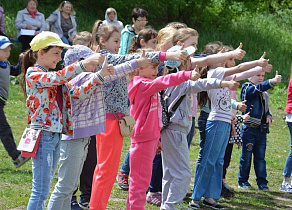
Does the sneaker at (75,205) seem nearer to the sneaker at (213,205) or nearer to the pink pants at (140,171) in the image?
the pink pants at (140,171)

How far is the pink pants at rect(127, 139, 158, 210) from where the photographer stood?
18.9 feet

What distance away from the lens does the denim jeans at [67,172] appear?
490 centimetres

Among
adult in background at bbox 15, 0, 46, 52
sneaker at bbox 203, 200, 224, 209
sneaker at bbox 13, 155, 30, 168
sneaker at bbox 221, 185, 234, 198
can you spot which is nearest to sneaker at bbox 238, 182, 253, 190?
sneaker at bbox 221, 185, 234, 198

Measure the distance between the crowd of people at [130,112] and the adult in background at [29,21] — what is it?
20.7 feet

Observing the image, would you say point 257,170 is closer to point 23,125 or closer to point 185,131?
point 185,131

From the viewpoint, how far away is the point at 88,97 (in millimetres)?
5062

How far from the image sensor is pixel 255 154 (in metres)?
8.59

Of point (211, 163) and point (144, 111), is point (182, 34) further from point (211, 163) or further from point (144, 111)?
point (211, 163)

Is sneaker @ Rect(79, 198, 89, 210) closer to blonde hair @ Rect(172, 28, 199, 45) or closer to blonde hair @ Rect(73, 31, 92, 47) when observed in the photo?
blonde hair @ Rect(73, 31, 92, 47)

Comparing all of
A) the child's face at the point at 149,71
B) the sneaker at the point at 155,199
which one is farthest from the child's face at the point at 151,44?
the sneaker at the point at 155,199

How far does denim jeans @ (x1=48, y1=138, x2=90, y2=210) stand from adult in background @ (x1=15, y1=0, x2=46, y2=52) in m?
9.55

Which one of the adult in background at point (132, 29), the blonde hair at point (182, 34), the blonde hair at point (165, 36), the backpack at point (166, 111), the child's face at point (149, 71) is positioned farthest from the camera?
the adult in background at point (132, 29)

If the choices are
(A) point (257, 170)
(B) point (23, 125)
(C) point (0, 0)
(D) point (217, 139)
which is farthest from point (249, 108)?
(C) point (0, 0)

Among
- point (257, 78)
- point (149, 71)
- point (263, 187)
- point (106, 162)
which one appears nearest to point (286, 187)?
point (263, 187)
